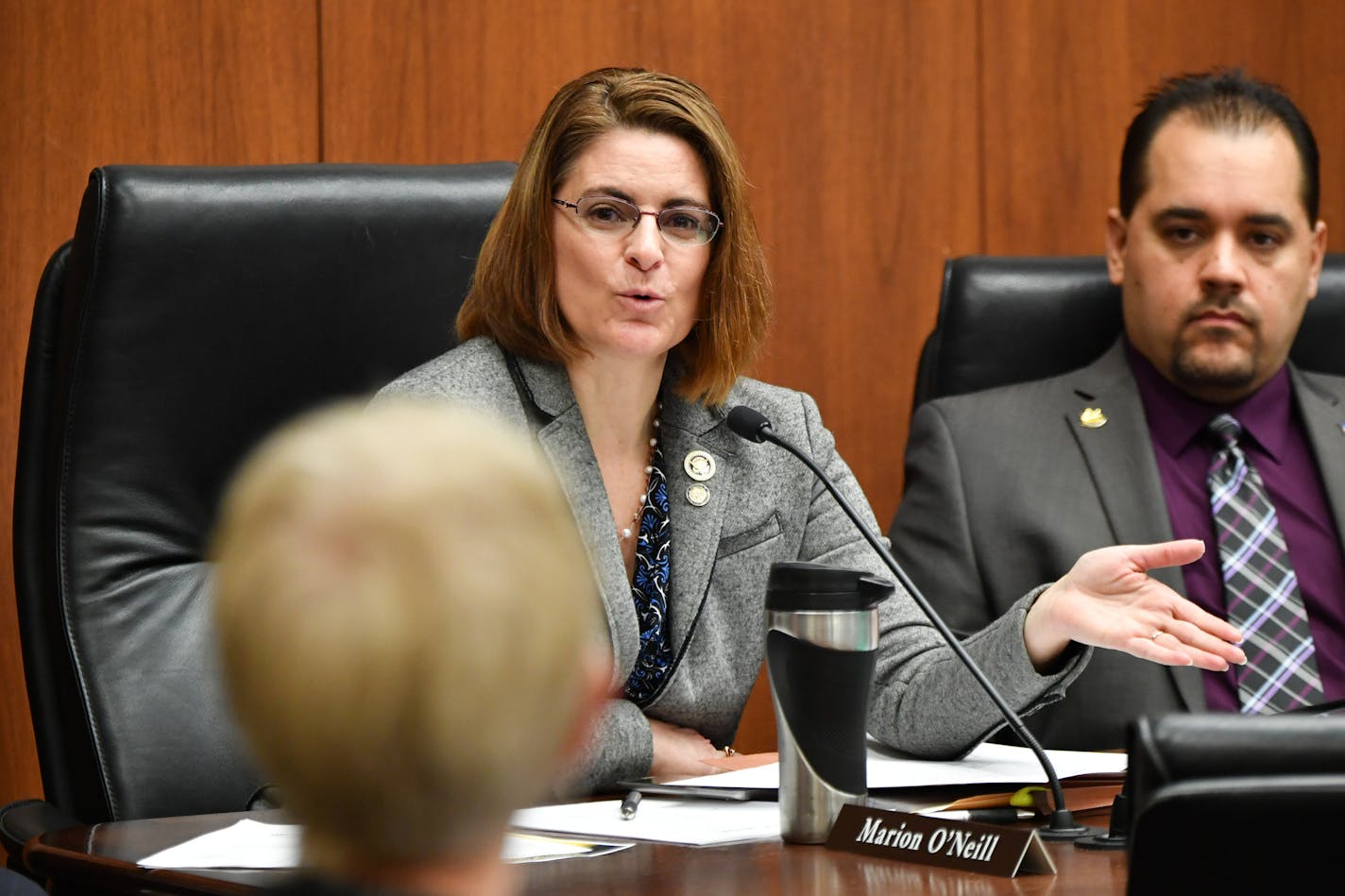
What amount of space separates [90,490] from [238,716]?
1414mm

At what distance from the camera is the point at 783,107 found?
9.43 feet

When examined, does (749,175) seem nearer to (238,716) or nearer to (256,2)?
(256,2)

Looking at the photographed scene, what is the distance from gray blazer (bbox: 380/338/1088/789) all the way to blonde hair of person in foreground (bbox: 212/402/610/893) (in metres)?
1.15

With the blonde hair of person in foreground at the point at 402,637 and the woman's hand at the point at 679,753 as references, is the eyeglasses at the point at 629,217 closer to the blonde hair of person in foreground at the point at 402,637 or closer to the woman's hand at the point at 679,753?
the woman's hand at the point at 679,753

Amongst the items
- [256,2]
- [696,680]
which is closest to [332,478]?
[696,680]

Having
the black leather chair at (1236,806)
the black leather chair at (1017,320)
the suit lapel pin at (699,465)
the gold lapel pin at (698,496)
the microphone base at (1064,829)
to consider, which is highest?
the black leather chair at (1017,320)

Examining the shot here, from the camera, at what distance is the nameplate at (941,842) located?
3.43ft

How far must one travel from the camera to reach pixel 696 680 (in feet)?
5.84

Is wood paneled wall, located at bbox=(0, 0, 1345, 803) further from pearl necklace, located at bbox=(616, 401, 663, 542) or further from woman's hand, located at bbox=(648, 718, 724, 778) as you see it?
woman's hand, located at bbox=(648, 718, 724, 778)

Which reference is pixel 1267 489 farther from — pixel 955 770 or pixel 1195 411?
pixel 955 770

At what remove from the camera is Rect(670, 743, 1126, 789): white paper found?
4.56 ft

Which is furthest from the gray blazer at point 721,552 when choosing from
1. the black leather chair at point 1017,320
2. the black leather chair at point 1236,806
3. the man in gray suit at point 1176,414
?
the black leather chair at point 1236,806

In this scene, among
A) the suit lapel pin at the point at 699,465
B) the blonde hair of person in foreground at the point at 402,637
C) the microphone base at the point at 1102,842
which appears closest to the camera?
the blonde hair of person in foreground at the point at 402,637

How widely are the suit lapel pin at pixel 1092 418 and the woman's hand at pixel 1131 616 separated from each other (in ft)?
2.85
